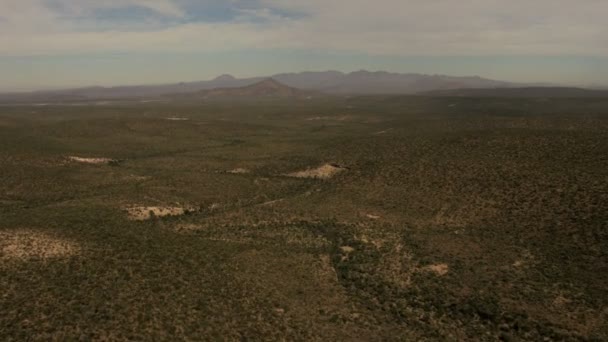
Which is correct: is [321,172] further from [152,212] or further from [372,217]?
[152,212]

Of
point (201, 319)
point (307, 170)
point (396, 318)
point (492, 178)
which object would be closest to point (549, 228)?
point (492, 178)

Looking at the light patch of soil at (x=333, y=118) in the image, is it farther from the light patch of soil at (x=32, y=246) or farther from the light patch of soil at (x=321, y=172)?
the light patch of soil at (x=32, y=246)

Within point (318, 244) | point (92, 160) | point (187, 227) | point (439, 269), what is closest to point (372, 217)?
point (318, 244)

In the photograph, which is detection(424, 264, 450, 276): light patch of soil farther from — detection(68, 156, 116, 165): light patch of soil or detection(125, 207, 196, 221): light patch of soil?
detection(68, 156, 116, 165): light patch of soil

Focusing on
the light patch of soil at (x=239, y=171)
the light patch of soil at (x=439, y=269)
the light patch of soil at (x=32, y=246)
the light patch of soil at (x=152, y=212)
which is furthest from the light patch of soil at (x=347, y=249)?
the light patch of soil at (x=239, y=171)

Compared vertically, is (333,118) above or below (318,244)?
above
